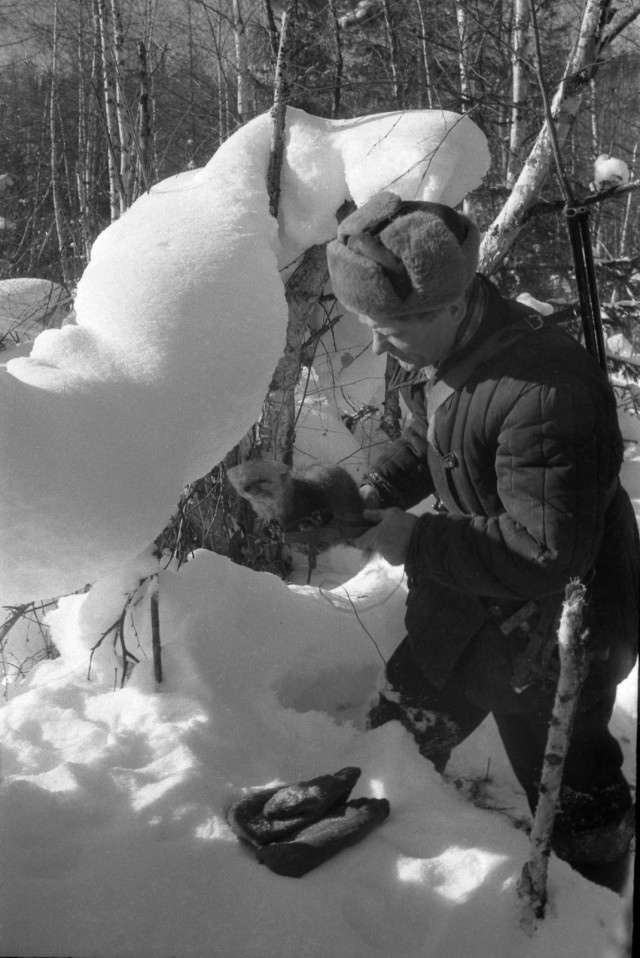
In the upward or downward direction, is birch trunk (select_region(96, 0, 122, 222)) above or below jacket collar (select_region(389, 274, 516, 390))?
above

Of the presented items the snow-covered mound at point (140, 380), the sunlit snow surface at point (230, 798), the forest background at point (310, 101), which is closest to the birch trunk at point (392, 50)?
the forest background at point (310, 101)

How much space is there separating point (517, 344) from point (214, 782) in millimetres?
1329

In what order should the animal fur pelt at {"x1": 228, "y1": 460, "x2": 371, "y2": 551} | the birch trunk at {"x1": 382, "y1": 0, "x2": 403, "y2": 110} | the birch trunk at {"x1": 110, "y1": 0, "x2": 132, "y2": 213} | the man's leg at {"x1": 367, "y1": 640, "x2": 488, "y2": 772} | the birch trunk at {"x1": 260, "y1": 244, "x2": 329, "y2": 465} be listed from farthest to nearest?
the birch trunk at {"x1": 382, "y1": 0, "x2": 403, "y2": 110}
the birch trunk at {"x1": 110, "y1": 0, "x2": 132, "y2": 213}
the birch trunk at {"x1": 260, "y1": 244, "x2": 329, "y2": 465}
the man's leg at {"x1": 367, "y1": 640, "x2": 488, "y2": 772}
the animal fur pelt at {"x1": 228, "y1": 460, "x2": 371, "y2": 551}

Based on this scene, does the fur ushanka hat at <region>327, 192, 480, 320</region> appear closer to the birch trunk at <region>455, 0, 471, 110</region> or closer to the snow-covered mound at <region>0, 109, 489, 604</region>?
the snow-covered mound at <region>0, 109, 489, 604</region>

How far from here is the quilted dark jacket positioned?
1.35 m

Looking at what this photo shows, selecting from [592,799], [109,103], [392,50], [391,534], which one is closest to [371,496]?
[391,534]

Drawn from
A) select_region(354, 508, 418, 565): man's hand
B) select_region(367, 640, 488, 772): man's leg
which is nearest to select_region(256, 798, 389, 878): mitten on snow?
select_region(367, 640, 488, 772): man's leg

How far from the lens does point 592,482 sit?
4.47 feet

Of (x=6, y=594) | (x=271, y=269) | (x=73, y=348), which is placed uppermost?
(x=271, y=269)

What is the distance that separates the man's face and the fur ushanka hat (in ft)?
0.10

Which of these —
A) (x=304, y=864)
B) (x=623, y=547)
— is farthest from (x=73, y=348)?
(x=623, y=547)

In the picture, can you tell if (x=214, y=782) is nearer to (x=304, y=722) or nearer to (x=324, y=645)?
(x=304, y=722)

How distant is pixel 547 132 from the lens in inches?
119

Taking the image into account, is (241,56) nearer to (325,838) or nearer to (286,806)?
(286,806)
